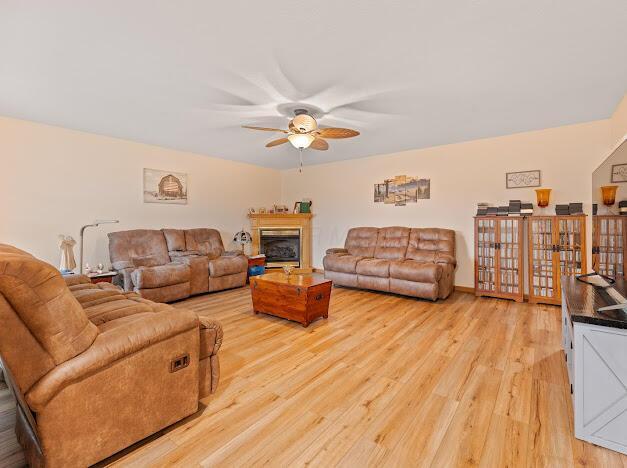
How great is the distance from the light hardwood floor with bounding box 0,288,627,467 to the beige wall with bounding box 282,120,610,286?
1.97m

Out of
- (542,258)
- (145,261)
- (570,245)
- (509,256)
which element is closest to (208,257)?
(145,261)

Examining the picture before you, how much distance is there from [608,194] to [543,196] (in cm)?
248

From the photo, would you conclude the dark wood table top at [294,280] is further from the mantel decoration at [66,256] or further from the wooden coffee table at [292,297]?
the mantel decoration at [66,256]

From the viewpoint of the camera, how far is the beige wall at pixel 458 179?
154 inches

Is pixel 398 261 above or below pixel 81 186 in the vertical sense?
below

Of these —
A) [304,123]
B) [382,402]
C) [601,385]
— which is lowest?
[382,402]

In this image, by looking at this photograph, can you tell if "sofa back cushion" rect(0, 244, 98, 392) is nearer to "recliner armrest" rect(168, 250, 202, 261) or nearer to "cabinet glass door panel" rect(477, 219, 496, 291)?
"recliner armrest" rect(168, 250, 202, 261)

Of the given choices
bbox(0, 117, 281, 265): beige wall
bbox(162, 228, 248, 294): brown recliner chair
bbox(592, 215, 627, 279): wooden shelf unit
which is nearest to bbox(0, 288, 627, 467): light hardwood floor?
bbox(592, 215, 627, 279): wooden shelf unit

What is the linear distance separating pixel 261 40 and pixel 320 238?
4879mm

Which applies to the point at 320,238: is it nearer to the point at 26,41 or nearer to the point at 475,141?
the point at 475,141

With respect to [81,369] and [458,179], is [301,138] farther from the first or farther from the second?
[458,179]

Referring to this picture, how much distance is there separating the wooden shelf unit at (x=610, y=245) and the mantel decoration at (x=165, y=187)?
217 inches

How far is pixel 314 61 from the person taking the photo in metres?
2.33

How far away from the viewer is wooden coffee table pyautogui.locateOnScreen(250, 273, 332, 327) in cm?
315
